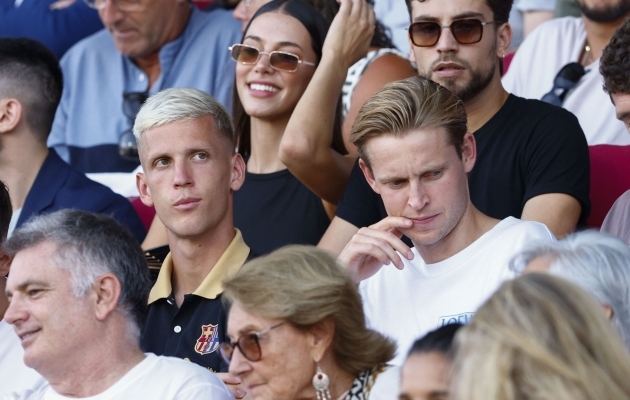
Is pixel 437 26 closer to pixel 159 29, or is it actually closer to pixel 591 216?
pixel 591 216

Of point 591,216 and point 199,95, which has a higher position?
point 199,95

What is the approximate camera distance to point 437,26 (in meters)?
3.53

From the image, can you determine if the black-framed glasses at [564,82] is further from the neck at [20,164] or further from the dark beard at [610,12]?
the neck at [20,164]

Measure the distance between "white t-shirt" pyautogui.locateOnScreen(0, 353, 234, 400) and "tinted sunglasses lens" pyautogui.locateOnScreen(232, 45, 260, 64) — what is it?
154cm

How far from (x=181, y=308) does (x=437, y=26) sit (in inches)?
48.3

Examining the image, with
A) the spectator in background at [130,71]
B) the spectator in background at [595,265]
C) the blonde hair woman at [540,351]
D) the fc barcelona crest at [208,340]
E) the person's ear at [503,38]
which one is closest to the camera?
the blonde hair woman at [540,351]

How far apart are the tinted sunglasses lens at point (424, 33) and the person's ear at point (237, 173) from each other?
0.70m

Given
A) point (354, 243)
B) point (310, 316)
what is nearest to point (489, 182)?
point (354, 243)

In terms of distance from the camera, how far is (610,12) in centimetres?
436

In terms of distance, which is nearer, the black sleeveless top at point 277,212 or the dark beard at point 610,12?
the black sleeveless top at point 277,212

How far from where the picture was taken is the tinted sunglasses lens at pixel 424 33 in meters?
3.53

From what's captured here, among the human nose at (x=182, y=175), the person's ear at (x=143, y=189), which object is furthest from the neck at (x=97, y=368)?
the person's ear at (x=143, y=189)

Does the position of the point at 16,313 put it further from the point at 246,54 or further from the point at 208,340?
the point at 246,54

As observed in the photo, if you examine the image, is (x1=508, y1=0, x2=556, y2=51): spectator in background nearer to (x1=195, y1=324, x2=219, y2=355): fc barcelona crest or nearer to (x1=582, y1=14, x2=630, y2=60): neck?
(x1=582, y1=14, x2=630, y2=60): neck
